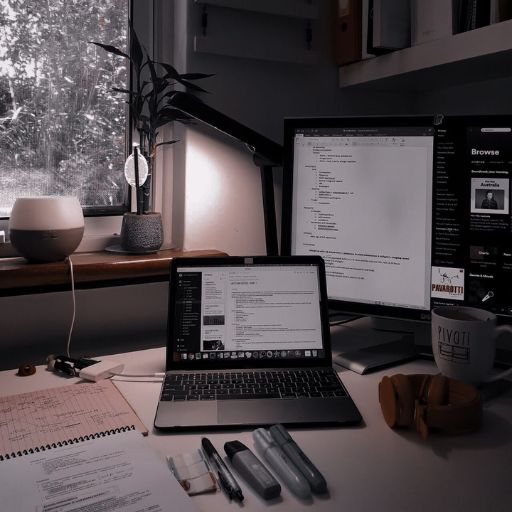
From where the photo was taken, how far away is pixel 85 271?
1.21 meters

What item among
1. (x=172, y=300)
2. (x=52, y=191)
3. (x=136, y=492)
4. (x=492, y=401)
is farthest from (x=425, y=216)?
(x=52, y=191)

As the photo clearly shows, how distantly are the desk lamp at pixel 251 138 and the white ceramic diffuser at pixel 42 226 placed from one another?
0.32 m

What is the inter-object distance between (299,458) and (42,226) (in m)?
0.74

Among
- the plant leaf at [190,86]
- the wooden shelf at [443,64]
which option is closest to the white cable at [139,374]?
the plant leaf at [190,86]

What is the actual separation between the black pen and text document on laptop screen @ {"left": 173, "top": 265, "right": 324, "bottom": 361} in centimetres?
26

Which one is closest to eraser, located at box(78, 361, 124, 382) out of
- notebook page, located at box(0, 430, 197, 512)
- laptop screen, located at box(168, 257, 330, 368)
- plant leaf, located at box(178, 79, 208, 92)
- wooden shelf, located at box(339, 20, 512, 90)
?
laptop screen, located at box(168, 257, 330, 368)

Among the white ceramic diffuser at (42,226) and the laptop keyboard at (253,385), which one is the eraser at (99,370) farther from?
the white ceramic diffuser at (42,226)

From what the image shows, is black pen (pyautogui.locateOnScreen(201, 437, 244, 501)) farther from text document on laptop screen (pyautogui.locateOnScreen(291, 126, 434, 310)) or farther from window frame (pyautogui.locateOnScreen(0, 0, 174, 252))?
window frame (pyautogui.locateOnScreen(0, 0, 174, 252))

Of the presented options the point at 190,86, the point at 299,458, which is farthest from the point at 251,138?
the point at 299,458

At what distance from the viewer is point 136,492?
0.65m

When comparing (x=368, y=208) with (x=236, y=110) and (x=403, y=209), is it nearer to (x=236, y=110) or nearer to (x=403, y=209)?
(x=403, y=209)

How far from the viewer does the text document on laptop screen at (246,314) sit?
3.32 feet

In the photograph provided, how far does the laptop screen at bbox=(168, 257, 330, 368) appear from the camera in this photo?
101 cm

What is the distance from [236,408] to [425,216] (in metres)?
0.50
